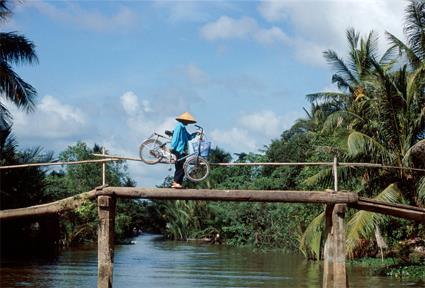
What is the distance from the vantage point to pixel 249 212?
127 feet

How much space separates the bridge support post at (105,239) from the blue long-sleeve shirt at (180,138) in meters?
1.63

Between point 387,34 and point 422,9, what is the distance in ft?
4.99

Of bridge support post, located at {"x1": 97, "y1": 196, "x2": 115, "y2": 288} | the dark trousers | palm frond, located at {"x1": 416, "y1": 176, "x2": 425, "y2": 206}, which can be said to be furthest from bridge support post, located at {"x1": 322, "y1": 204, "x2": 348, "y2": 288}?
palm frond, located at {"x1": 416, "y1": 176, "x2": 425, "y2": 206}

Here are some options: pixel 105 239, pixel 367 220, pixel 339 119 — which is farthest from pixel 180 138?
pixel 339 119

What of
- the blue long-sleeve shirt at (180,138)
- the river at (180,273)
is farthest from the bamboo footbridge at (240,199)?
the river at (180,273)

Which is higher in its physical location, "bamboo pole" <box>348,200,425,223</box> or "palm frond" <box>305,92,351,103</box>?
"palm frond" <box>305,92,351,103</box>

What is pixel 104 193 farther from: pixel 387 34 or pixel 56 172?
pixel 56 172

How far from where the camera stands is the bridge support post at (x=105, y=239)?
1213 cm

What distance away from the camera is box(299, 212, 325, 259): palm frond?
2099cm

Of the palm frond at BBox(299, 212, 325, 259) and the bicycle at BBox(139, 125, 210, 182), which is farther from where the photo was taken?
the palm frond at BBox(299, 212, 325, 259)

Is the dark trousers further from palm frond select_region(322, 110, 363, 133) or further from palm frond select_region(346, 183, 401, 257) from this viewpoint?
palm frond select_region(322, 110, 363, 133)

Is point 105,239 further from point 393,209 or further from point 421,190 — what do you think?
point 421,190

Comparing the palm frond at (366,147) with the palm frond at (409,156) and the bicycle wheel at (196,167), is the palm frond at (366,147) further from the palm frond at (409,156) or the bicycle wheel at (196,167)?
the bicycle wheel at (196,167)

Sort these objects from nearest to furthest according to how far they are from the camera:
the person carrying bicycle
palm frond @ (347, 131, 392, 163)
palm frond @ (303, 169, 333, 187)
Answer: the person carrying bicycle < palm frond @ (347, 131, 392, 163) < palm frond @ (303, 169, 333, 187)
